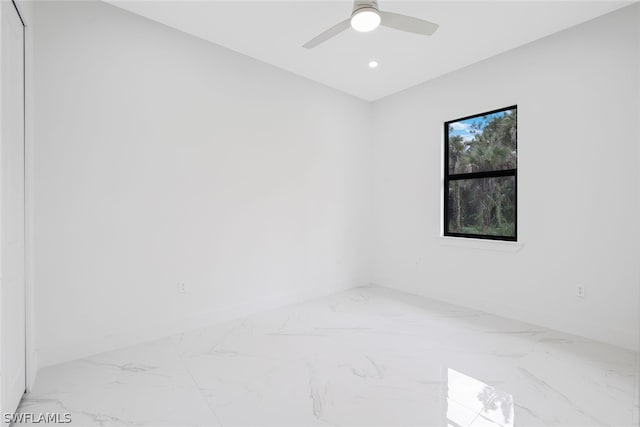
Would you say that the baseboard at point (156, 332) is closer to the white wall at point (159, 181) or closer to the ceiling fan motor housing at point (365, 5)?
the white wall at point (159, 181)

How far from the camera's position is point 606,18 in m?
2.56

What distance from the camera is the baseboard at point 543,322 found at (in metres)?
2.50

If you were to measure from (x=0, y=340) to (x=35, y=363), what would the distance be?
2.52ft

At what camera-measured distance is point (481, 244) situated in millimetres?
3389

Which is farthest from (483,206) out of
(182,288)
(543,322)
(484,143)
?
(182,288)

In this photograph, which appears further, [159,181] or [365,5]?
[159,181]

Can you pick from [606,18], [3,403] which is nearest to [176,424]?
[3,403]

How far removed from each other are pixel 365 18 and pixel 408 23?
326mm

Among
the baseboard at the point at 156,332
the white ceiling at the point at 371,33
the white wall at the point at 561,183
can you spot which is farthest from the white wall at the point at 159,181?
the white wall at the point at 561,183

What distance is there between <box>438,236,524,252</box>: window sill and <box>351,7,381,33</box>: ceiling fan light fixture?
7.99 feet

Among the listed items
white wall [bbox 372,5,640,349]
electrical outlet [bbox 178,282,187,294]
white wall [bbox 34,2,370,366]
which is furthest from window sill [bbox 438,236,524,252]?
electrical outlet [bbox 178,282,187,294]

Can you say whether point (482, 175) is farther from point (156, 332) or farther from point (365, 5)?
point (156, 332)

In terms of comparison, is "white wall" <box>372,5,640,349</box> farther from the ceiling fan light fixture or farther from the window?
the ceiling fan light fixture

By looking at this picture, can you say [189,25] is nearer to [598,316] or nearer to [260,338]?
[260,338]
